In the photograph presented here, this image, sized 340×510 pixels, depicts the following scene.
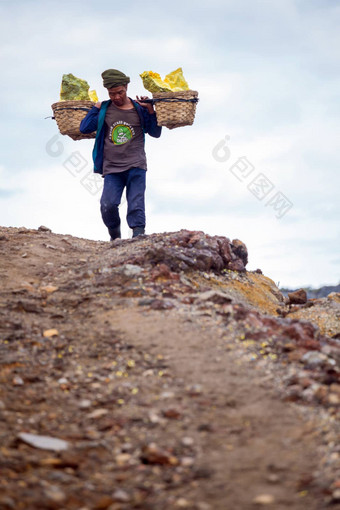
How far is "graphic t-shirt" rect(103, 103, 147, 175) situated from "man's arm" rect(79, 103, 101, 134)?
0.14 metres

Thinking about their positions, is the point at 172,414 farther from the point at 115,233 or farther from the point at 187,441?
the point at 115,233

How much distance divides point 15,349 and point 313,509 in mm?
2727

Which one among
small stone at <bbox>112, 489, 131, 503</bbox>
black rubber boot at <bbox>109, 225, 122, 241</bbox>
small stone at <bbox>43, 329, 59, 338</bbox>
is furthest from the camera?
black rubber boot at <bbox>109, 225, 122, 241</bbox>

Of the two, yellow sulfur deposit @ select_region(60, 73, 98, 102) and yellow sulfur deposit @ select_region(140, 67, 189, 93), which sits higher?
yellow sulfur deposit @ select_region(60, 73, 98, 102)

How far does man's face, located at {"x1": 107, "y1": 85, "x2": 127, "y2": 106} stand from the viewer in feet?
25.6

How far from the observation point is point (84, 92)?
824cm

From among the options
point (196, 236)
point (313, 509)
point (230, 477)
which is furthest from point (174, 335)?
point (196, 236)

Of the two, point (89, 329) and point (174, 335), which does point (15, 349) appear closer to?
point (89, 329)

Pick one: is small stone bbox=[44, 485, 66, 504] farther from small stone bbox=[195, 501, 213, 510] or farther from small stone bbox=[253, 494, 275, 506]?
small stone bbox=[253, 494, 275, 506]

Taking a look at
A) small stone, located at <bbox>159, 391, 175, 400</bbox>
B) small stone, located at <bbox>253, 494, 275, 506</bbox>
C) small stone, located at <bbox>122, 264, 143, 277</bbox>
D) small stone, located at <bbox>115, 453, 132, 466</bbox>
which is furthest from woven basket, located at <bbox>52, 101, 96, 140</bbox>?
small stone, located at <bbox>253, 494, 275, 506</bbox>

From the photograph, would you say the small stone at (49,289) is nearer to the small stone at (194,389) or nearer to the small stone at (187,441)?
the small stone at (194,389)

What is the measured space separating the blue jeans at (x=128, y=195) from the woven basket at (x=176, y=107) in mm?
954

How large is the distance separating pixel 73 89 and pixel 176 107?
1693 mm

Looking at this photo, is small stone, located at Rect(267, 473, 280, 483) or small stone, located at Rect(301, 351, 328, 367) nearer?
small stone, located at Rect(267, 473, 280, 483)
